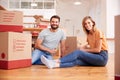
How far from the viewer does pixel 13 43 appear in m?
2.60

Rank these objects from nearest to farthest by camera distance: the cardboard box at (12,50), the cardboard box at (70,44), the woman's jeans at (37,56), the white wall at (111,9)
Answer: the cardboard box at (12,50)
the woman's jeans at (37,56)
the cardboard box at (70,44)
the white wall at (111,9)

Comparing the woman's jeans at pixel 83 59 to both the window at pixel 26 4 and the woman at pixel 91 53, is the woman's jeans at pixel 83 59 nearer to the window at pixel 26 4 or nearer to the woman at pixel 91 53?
the woman at pixel 91 53

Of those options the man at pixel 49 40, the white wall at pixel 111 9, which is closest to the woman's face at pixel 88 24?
the man at pixel 49 40

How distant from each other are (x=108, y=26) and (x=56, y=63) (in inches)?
169

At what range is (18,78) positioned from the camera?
1.86m

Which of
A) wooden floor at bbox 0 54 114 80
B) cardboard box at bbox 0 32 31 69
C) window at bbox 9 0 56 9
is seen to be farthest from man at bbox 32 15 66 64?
window at bbox 9 0 56 9

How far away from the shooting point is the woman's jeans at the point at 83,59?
276 centimetres

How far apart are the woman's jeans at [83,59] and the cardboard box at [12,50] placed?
500mm

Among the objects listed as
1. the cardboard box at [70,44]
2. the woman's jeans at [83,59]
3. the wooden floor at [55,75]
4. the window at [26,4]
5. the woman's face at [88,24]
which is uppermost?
the window at [26,4]

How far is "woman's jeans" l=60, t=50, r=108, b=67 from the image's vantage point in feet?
9.06

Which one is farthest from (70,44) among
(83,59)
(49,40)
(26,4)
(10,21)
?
(26,4)

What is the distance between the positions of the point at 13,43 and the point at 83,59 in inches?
37.1

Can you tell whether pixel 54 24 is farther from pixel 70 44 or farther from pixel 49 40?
pixel 70 44

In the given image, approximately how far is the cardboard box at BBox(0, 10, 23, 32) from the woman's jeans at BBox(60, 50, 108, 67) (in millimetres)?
716
